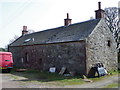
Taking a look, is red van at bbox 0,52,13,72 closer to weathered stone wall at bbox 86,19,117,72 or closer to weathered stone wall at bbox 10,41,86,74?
weathered stone wall at bbox 10,41,86,74

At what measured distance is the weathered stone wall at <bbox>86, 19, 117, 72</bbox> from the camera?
46.9 ft

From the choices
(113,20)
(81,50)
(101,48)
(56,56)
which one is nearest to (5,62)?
(56,56)

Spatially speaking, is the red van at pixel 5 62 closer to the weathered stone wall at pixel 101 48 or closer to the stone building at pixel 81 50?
the stone building at pixel 81 50

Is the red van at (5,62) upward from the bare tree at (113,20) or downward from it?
downward

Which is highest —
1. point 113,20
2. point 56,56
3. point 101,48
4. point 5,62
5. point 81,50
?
point 113,20

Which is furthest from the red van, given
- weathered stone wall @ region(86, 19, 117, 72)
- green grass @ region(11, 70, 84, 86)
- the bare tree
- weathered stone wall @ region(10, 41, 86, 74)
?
the bare tree

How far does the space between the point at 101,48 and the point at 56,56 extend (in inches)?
208

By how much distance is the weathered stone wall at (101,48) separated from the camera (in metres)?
14.3

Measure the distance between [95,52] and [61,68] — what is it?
4195mm

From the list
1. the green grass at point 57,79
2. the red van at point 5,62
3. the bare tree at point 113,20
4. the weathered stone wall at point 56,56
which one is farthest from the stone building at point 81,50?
the bare tree at point 113,20

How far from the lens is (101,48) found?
1567cm

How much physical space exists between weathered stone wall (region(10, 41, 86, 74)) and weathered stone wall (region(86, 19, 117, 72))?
82 centimetres

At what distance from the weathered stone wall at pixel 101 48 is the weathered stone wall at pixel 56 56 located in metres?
0.82

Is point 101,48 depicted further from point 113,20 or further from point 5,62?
point 113,20
